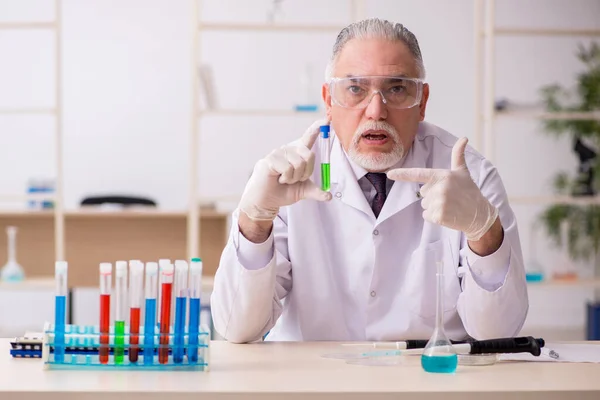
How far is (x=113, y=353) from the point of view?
4.23 feet

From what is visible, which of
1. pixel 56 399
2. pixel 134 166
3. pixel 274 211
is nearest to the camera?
pixel 56 399

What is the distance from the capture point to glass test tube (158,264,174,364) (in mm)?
1292

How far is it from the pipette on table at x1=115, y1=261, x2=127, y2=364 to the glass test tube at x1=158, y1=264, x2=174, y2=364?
58mm

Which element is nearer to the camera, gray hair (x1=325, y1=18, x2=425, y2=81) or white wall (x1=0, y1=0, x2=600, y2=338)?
gray hair (x1=325, y1=18, x2=425, y2=81)

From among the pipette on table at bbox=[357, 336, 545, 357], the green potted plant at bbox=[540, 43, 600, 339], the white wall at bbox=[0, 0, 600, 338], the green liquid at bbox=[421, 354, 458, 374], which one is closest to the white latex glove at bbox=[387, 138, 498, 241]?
the pipette on table at bbox=[357, 336, 545, 357]

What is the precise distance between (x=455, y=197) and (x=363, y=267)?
0.39m

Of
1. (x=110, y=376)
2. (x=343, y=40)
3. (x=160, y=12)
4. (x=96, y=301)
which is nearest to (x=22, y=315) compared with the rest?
(x=96, y=301)

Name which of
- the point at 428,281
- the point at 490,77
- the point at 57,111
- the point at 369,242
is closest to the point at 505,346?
the point at 428,281

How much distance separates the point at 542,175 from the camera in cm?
548

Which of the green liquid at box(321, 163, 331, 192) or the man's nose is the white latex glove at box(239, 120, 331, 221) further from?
the man's nose

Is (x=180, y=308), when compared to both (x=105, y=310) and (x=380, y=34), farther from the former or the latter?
(x=380, y=34)

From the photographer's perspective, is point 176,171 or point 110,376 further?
point 176,171

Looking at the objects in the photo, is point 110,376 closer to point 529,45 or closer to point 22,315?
point 22,315

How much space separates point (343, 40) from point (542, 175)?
12.6 feet
